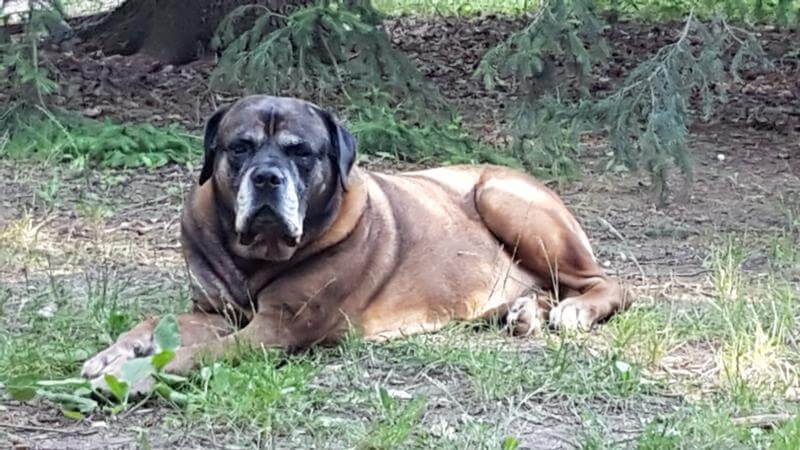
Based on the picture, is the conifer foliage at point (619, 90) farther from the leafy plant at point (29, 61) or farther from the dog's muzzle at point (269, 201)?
the dog's muzzle at point (269, 201)

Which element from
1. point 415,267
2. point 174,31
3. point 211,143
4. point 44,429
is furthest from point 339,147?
point 174,31

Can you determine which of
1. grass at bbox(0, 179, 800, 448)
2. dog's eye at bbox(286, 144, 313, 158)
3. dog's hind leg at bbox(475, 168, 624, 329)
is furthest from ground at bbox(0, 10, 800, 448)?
dog's eye at bbox(286, 144, 313, 158)

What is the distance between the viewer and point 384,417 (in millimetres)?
4145

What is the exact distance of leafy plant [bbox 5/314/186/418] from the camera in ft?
13.8

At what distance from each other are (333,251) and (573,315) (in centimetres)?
106

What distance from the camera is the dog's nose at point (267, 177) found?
15.4 feet

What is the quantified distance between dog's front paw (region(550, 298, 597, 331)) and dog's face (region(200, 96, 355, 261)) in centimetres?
108

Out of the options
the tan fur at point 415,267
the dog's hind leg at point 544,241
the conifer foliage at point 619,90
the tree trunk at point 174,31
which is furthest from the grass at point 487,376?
the tree trunk at point 174,31

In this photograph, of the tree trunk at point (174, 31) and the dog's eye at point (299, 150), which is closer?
the dog's eye at point (299, 150)

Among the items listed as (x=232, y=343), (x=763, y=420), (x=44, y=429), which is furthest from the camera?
(x=232, y=343)

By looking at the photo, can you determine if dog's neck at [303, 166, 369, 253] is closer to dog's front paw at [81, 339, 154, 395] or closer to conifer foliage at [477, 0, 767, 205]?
dog's front paw at [81, 339, 154, 395]

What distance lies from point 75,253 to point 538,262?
2.38 meters

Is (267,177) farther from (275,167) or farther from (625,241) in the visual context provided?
(625,241)

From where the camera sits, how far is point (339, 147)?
5.07m
